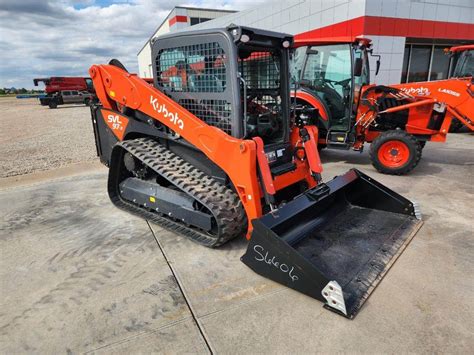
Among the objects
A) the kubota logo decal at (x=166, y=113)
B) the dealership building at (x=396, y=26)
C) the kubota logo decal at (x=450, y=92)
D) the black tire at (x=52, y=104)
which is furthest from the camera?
the black tire at (x=52, y=104)

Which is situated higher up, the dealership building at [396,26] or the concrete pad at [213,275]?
the dealership building at [396,26]

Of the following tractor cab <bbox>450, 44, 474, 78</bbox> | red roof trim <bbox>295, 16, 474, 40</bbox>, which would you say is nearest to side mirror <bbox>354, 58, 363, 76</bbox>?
tractor cab <bbox>450, 44, 474, 78</bbox>

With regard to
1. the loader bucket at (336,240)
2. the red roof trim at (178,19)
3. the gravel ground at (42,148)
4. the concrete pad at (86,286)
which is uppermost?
the red roof trim at (178,19)

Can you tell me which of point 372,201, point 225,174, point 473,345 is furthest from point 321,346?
point 372,201

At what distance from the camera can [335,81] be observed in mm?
6312

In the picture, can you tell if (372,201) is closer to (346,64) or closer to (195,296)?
(195,296)

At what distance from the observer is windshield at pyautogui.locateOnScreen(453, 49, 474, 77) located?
27.5 ft

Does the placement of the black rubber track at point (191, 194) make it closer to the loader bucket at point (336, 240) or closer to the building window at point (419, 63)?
the loader bucket at point (336, 240)

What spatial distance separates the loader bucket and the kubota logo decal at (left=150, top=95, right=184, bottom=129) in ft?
4.65

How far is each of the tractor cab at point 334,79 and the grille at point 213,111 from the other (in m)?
3.10

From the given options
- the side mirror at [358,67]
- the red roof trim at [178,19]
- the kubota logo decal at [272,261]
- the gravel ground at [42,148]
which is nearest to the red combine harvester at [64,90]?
the red roof trim at [178,19]

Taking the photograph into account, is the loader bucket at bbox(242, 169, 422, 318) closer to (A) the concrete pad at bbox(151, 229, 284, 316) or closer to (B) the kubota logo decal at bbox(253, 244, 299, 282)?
(B) the kubota logo decal at bbox(253, 244, 299, 282)

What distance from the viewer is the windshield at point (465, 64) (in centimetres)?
838

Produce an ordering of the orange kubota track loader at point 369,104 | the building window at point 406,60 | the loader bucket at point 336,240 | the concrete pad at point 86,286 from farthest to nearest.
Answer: the building window at point 406,60 < the orange kubota track loader at point 369,104 < the loader bucket at point 336,240 < the concrete pad at point 86,286
